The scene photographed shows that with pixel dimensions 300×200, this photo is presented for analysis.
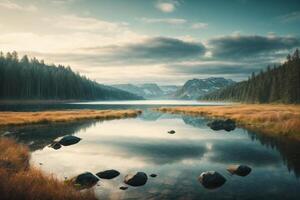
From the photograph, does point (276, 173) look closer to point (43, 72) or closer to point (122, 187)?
point (122, 187)

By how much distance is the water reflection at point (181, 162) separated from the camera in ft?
55.2

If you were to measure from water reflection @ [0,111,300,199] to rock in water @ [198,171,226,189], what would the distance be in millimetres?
387

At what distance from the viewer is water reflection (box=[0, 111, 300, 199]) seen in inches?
662

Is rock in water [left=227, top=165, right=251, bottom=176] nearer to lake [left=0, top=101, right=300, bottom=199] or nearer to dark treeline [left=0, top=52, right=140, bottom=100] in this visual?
lake [left=0, top=101, right=300, bottom=199]

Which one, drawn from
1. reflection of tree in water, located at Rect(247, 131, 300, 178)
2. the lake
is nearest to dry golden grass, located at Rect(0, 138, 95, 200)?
the lake

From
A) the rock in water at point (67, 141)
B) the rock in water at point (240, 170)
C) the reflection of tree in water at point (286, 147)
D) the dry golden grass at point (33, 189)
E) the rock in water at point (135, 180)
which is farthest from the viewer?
the rock in water at point (67, 141)

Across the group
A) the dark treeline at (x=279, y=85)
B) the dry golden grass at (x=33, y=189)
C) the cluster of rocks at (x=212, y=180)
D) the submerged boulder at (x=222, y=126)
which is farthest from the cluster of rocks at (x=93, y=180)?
the dark treeline at (x=279, y=85)

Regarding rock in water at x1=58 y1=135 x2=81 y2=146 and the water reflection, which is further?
rock in water at x1=58 y1=135 x2=81 y2=146

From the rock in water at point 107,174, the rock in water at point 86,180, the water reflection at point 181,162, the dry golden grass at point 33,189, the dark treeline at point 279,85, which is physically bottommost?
the water reflection at point 181,162

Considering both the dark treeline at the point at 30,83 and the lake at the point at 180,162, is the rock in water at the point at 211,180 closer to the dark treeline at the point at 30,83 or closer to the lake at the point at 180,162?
the lake at the point at 180,162

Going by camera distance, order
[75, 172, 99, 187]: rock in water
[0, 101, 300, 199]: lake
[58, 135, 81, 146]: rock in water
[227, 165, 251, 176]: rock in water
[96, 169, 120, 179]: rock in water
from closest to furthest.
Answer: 1. [0, 101, 300, 199]: lake
2. [75, 172, 99, 187]: rock in water
3. [96, 169, 120, 179]: rock in water
4. [227, 165, 251, 176]: rock in water
5. [58, 135, 81, 146]: rock in water

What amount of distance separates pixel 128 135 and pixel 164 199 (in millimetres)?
28322

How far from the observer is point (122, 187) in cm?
1723

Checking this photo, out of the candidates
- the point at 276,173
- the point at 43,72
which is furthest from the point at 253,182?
the point at 43,72
